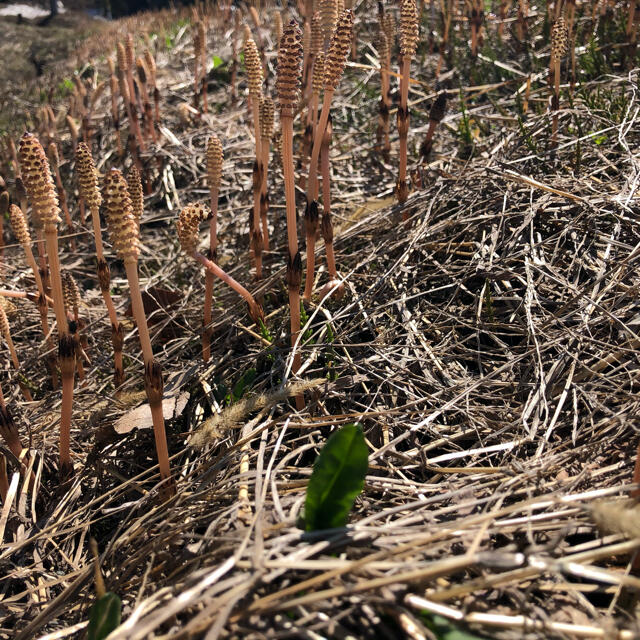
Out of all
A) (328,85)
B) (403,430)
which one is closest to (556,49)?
(328,85)

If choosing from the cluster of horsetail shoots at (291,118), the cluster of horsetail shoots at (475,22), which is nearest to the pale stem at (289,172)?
the cluster of horsetail shoots at (291,118)

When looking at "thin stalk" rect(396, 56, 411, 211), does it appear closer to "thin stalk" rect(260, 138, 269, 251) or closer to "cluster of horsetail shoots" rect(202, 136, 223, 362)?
"thin stalk" rect(260, 138, 269, 251)

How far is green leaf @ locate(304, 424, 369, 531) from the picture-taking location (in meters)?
1.23

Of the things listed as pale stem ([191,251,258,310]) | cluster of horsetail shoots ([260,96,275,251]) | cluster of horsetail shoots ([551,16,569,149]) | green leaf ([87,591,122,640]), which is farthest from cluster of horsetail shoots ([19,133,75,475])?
cluster of horsetail shoots ([551,16,569,149])

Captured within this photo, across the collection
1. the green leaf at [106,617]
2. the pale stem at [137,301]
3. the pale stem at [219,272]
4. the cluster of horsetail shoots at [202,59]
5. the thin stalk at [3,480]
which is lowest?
the thin stalk at [3,480]

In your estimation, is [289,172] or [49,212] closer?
[49,212]

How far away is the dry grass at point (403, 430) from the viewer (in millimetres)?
1100

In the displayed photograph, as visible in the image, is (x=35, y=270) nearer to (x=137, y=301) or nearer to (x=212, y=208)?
(x=212, y=208)

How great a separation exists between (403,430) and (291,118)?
916 mm

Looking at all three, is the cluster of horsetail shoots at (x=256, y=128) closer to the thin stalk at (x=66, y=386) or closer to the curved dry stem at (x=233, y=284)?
the curved dry stem at (x=233, y=284)

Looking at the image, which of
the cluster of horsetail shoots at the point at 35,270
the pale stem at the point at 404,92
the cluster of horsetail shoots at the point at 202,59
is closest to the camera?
the cluster of horsetail shoots at the point at 35,270

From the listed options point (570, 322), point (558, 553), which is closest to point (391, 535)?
point (558, 553)

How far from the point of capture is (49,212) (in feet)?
4.79

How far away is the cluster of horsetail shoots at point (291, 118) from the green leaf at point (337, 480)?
56cm
